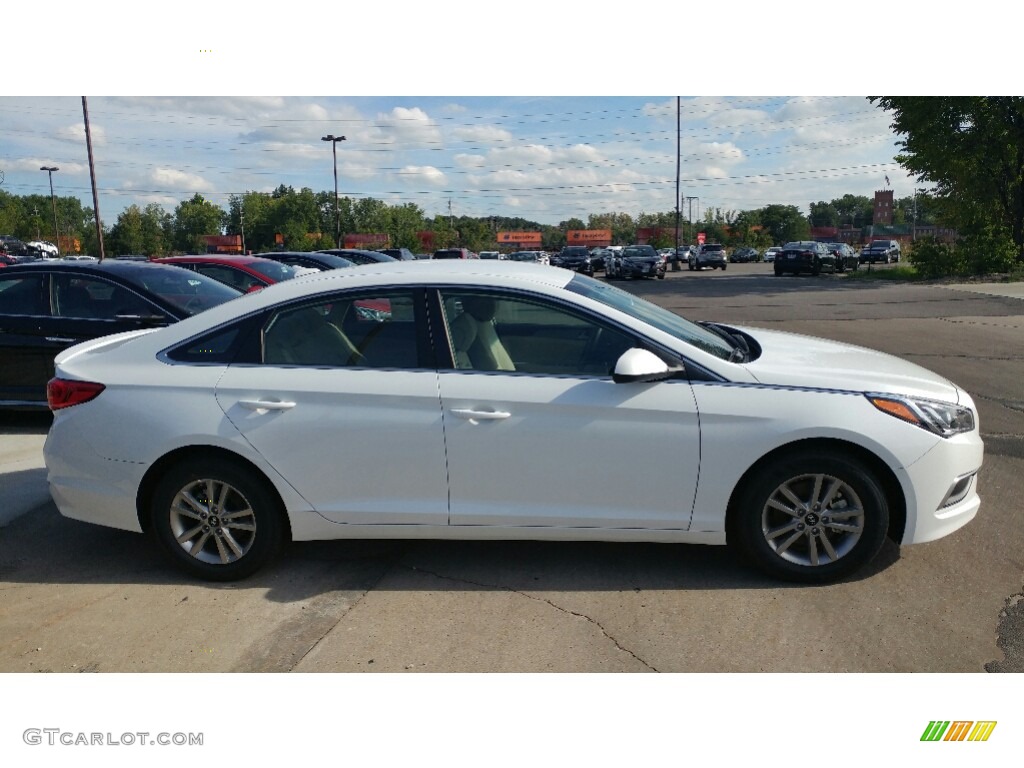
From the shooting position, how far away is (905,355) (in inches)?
440

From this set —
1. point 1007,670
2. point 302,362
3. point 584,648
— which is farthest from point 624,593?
point 302,362

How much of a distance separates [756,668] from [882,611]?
2.78ft

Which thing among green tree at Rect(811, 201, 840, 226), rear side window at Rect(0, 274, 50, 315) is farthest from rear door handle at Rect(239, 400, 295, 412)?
green tree at Rect(811, 201, 840, 226)

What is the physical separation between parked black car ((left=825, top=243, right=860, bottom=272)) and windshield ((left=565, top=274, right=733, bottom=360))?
39.9 m

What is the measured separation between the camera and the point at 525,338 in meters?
4.07

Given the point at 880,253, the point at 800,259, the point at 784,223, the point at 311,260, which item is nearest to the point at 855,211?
the point at 784,223

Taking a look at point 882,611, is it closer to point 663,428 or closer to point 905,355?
point 663,428

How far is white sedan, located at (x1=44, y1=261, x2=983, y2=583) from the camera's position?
3697 mm

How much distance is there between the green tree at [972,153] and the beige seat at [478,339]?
2873 centimetres

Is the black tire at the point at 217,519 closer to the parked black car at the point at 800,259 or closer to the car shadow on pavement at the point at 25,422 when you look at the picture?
the car shadow on pavement at the point at 25,422

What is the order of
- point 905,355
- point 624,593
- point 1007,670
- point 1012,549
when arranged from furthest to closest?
point 905,355
point 1012,549
point 624,593
point 1007,670

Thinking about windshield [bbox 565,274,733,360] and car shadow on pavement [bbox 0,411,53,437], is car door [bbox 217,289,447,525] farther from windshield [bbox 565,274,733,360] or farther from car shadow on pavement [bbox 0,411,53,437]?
car shadow on pavement [bbox 0,411,53,437]
